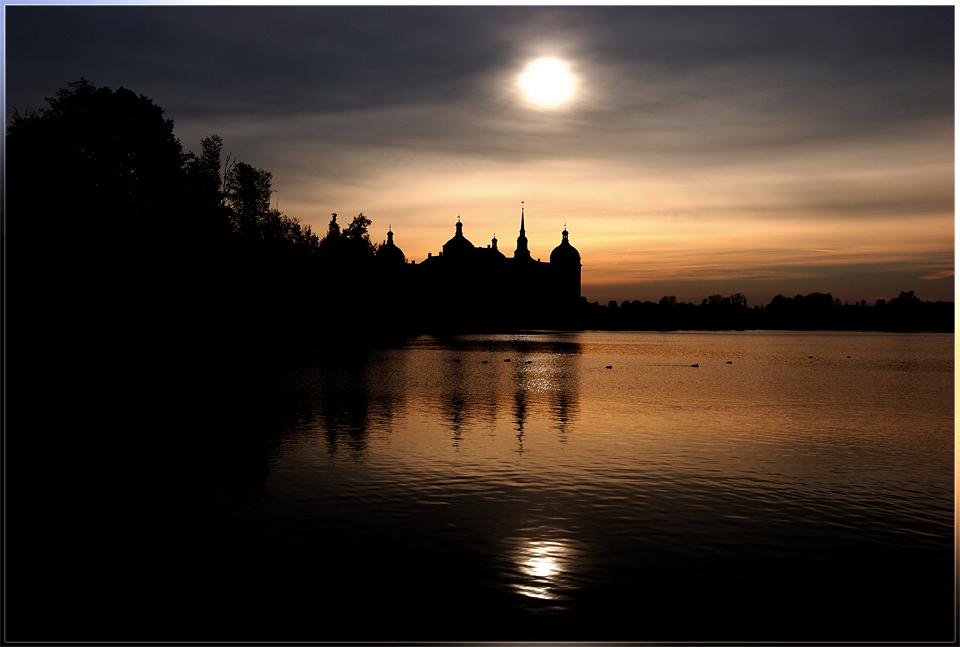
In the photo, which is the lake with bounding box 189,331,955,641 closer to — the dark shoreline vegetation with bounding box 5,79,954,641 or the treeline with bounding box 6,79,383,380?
the dark shoreline vegetation with bounding box 5,79,954,641

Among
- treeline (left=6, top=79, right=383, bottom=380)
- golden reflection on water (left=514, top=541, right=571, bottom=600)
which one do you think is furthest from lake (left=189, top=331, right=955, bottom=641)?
treeline (left=6, top=79, right=383, bottom=380)

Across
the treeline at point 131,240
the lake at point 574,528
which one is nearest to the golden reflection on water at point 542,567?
the lake at point 574,528

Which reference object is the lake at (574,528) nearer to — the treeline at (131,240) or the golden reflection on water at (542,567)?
the golden reflection on water at (542,567)

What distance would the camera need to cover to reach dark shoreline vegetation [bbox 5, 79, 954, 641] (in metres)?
12.4

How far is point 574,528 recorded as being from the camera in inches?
615

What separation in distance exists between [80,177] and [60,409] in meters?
21.1

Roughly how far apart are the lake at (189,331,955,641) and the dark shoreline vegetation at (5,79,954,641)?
1.41 feet

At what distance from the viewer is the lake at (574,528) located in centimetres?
1148

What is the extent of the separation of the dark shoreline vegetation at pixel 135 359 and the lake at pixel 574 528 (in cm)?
43

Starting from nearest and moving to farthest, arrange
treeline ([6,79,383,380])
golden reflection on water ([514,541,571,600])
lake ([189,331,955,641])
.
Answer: lake ([189,331,955,641])
golden reflection on water ([514,541,571,600])
treeline ([6,79,383,380])

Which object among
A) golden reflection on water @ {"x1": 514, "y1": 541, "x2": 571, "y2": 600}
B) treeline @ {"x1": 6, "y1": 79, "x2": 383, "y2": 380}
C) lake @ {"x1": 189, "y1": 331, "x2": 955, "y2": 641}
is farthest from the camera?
treeline @ {"x1": 6, "y1": 79, "x2": 383, "y2": 380}

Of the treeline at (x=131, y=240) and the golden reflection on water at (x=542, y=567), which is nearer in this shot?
the golden reflection on water at (x=542, y=567)

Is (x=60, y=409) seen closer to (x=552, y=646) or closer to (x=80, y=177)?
(x=80, y=177)

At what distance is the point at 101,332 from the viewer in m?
45.6
